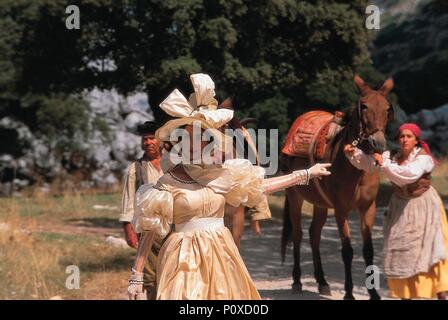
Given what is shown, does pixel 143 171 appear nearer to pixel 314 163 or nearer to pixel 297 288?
pixel 314 163

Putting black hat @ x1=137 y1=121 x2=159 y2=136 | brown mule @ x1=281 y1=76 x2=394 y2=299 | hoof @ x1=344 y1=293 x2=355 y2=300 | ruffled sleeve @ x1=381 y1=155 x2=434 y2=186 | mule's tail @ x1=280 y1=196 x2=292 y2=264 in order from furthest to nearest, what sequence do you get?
mule's tail @ x1=280 y1=196 x2=292 y2=264, hoof @ x1=344 y1=293 x2=355 y2=300, brown mule @ x1=281 y1=76 x2=394 y2=299, ruffled sleeve @ x1=381 y1=155 x2=434 y2=186, black hat @ x1=137 y1=121 x2=159 y2=136

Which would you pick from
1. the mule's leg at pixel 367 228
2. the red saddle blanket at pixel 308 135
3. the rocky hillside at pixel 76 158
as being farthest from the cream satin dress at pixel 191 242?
the rocky hillside at pixel 76 158

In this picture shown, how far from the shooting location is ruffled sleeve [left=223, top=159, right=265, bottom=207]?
6.60 meters

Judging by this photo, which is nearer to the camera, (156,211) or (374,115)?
(156,211)

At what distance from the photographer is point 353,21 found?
23.1 m

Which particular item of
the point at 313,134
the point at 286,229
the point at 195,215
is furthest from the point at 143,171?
the point at 286,229

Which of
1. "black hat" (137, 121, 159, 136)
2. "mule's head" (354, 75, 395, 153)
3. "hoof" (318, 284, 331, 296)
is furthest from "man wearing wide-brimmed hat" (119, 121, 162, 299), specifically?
"hoof" (318, 284, 331, 296)

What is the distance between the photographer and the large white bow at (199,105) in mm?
6543

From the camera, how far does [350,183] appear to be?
1115 centimetres

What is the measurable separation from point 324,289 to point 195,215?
18.8ft

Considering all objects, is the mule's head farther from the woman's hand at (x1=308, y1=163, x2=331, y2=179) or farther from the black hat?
the woman's hand at (x1=308, y1=163, x2=331, y2=179)

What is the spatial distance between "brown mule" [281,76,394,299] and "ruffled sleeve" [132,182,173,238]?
417 cm

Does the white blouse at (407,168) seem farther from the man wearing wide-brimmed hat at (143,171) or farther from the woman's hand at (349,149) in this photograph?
the man wearing wide-brimmed hat at (143,171)
